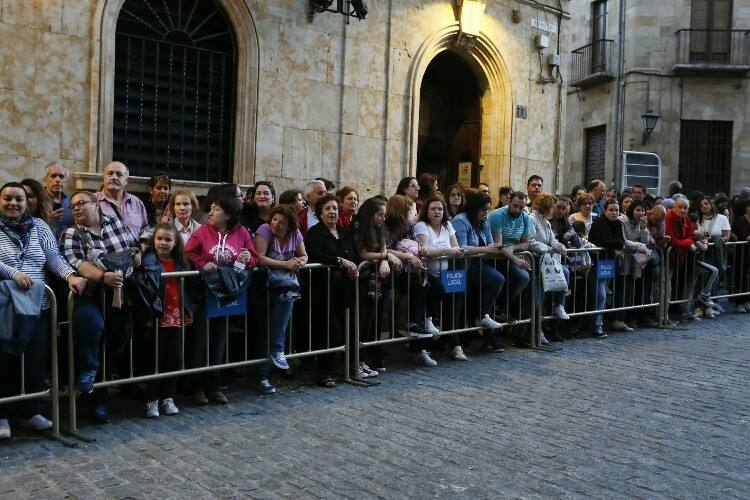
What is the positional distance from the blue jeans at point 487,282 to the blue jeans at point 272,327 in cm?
270

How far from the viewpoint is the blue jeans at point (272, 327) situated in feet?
23.1

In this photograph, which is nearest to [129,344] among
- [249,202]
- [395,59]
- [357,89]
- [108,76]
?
[249,202]

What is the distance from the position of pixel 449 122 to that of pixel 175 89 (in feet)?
22.0

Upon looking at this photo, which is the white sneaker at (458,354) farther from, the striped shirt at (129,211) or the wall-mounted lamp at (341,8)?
the wall-mounted lamp at (341,8)

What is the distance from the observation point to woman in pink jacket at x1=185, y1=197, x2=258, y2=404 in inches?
260

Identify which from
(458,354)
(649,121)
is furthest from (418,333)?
(649,121)

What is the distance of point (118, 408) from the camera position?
21.1 feet

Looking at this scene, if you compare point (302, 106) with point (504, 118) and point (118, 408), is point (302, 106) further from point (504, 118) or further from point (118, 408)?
point (118, 408)

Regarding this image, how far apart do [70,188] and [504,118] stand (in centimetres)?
836

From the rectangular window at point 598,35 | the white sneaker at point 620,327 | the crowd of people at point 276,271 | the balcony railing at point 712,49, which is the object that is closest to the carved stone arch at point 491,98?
the crowd of people at point 276,271

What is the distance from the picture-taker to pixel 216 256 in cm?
665

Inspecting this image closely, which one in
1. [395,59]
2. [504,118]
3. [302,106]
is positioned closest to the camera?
[302,106]

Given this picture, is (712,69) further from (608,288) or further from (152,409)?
(152,409)

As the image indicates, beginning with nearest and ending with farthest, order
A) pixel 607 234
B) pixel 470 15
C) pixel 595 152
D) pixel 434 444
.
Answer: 1. pixel 434 444
2. pixel 607 234
3. pixel 470 15
4. pixel 595 152
